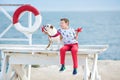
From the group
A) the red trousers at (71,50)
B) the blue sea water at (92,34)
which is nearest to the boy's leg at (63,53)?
the red trousers at (71,50)

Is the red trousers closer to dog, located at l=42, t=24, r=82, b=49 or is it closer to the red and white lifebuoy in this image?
dog, located at l=42, t=24, r=82, b=49

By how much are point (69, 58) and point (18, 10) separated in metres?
0.84

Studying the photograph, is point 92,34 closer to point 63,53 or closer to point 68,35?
point 68,35

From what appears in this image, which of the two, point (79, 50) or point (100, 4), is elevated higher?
point (100, 4)

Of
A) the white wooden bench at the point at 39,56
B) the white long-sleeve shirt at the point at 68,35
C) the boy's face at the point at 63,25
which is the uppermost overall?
the boy's face at the point at 63,25

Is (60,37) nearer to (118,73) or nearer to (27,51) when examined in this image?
(27,51)

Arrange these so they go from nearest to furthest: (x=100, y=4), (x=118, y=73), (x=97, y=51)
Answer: (x=97, y=51) < (x=118, y=73) < (x=100, y=4)

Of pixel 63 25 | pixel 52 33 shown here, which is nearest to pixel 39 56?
pixel 52 33

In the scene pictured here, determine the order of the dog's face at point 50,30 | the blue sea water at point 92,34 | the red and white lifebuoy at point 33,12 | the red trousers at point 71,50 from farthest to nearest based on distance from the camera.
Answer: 1. the blue sea water at point 92,34
2. the red and white lifebuoy at point 33,12
3. the dog's face at point 50,30
4. the red trousers at point 71,50

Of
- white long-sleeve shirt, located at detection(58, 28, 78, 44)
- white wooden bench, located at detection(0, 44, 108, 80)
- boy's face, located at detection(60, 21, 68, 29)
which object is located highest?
boy's face, located at detection(60, 21, 68, 29)

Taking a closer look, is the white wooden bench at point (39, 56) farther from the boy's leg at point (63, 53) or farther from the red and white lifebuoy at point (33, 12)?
the red and white lifebuoy at point (33, 12)

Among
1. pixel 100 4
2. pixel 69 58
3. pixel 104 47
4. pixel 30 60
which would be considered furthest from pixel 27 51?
pixel 100 4

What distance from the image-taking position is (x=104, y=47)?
19.1 feet

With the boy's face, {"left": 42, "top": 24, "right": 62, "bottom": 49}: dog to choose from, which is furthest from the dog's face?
the boy's face
